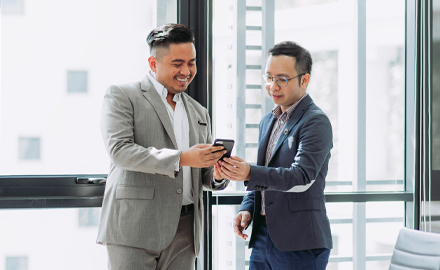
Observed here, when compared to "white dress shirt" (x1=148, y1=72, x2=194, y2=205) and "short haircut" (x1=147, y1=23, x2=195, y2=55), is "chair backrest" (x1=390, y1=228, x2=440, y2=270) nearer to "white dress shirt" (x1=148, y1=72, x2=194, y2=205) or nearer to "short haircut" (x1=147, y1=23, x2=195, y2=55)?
"white dress shirt" (x1=148, y1=72, x2=194, y2=205)

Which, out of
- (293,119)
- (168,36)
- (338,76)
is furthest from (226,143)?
(338,76)

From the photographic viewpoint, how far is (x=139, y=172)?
6.37 ft

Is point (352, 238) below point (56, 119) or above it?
below

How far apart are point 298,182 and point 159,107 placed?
76cm

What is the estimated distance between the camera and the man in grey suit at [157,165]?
187cm

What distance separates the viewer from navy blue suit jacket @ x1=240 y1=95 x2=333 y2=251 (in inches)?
75.8

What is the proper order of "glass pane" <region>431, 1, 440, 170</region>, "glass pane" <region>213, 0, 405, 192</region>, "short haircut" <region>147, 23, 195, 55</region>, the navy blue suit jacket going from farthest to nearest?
"glass pane" <region>431, 1, 440, 170</region> → "glass pane" <region>213, 0, 405, 192</region> → "short haircut" <region>147, 23, 195, 55</region> → the navy blue suit jacket

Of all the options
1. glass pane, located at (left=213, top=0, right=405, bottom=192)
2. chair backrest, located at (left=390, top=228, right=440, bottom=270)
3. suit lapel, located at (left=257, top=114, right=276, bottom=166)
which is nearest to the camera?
suit lapel, located at (left=257, top=114, right=276, bottom=166)

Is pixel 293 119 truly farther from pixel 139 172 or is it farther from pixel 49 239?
pixel 49 239

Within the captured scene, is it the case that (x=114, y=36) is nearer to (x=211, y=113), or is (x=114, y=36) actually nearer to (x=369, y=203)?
(x=211, y=113)

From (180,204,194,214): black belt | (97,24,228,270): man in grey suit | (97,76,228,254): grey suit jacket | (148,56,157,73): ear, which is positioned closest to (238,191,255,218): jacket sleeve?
(97,24,228,270): man in grey suit

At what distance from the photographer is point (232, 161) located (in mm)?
1944

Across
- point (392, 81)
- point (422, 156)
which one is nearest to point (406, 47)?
point (392, 81)

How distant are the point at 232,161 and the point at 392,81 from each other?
5.73 ft
